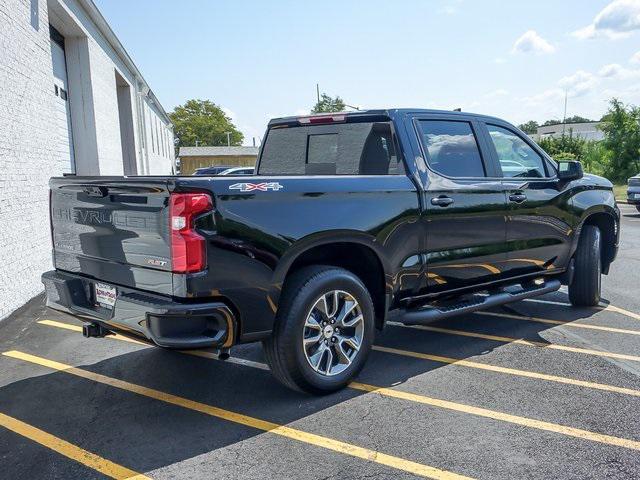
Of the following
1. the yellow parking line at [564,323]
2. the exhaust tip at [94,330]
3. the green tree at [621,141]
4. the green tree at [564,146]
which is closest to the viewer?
the exhaust tip at [94,330]

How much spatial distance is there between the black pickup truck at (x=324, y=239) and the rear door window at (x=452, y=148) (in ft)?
0.04

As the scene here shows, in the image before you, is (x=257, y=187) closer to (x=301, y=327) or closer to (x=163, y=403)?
(x=301, y=327)

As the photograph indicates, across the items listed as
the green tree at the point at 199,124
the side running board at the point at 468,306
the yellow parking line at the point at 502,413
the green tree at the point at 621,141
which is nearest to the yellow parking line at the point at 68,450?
the yellow parking line at the point at 502,413

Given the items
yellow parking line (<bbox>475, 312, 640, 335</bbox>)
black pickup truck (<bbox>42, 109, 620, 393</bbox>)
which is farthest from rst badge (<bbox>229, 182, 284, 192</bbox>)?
yellow parking line (<bbox>475, 312, 640, 335</bbox>)

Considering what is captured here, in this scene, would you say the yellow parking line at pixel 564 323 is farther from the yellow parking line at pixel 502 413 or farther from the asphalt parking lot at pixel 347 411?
the yellow parking line at pixel 502 413

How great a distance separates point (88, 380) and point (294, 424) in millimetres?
1824

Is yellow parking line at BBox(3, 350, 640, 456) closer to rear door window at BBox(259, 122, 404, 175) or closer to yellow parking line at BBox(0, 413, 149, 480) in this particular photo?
yellow parking line at BBox(0, 413, 149, 480)

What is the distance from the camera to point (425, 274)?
174 inches

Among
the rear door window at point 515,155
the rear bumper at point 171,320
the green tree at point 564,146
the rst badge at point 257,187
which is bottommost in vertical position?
the rear bumper at point 171,320

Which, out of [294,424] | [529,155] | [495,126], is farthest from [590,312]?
[294,424]

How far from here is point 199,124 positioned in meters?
100

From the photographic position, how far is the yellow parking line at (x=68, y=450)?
9.64 ft

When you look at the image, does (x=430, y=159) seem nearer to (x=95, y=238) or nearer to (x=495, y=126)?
(x=495, y=126)

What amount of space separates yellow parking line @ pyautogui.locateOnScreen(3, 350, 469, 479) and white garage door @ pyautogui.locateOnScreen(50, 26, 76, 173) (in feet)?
21.9
